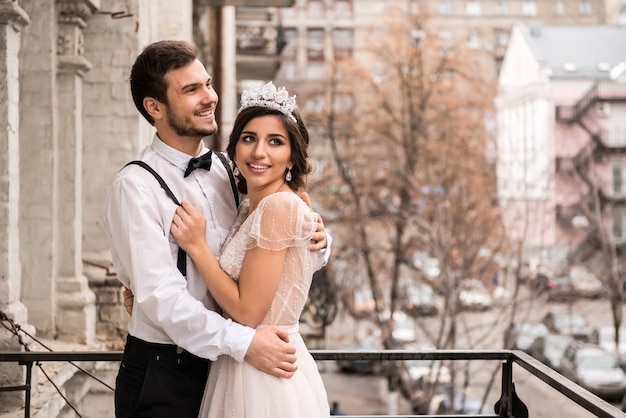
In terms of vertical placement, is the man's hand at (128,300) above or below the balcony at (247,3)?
below

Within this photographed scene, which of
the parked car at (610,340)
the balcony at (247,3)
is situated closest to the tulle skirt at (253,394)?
the balcony at (247,3)

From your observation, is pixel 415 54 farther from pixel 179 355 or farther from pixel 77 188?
pixel 179 355

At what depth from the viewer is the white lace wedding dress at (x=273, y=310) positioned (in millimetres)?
2805

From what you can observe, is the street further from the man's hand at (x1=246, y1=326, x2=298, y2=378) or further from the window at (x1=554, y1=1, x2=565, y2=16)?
the window at (x1=554, y1=1, x2=565, y2=16)

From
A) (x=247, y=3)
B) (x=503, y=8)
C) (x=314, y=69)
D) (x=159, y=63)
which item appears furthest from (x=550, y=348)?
(x=503, y=8)

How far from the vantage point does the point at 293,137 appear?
9.72 feet

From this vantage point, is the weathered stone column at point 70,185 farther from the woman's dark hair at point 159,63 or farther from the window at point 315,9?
the window at point 315,9

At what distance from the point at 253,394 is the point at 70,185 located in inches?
159

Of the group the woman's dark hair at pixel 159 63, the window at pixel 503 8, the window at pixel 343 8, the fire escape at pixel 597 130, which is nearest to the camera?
the woman's dark hair at pixel 159 63

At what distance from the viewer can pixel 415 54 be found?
24.2 m

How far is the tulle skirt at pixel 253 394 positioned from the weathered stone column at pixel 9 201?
73.8 inches

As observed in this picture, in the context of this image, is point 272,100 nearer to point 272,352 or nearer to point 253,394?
point 272,352

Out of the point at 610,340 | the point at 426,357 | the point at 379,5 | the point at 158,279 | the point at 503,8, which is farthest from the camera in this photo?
the point at 503,8

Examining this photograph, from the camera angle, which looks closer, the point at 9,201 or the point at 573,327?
the point at 9,201
